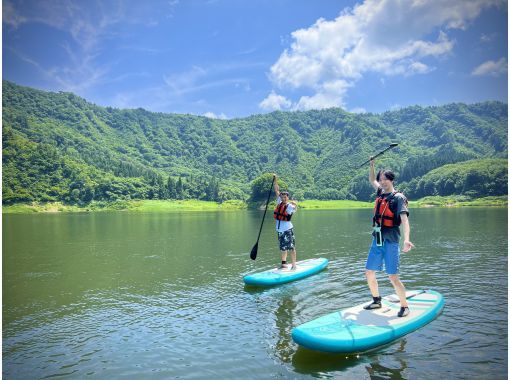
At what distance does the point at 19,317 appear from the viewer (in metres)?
12.8

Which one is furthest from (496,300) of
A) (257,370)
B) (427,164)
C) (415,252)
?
(427,164)

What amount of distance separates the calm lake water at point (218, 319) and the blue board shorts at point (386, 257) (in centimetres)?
182

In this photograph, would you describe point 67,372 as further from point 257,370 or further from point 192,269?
point 192,269

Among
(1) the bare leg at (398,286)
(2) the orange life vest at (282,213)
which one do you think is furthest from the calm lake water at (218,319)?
(2) the orange life vest at (282,213)

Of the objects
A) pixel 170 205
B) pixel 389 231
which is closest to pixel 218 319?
Answer: pixel 389 231

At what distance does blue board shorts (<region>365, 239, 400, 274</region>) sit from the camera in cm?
1007

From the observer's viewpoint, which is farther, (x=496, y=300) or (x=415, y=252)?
(x=415, y=252)

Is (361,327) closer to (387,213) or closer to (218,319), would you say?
(387,213)

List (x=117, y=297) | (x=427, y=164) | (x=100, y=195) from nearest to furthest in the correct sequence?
(x=117, y=297)
(x=100, y=195)
(x=427, y=164)

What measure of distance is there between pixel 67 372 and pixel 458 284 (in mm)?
14571

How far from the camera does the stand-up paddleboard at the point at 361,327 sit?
8.79 m

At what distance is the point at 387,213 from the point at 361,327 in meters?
2.98

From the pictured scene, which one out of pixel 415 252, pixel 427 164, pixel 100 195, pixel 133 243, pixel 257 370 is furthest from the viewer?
pixel 427 164

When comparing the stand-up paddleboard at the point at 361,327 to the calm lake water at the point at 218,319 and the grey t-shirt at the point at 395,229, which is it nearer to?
the calm lake water at the point at 218,319
